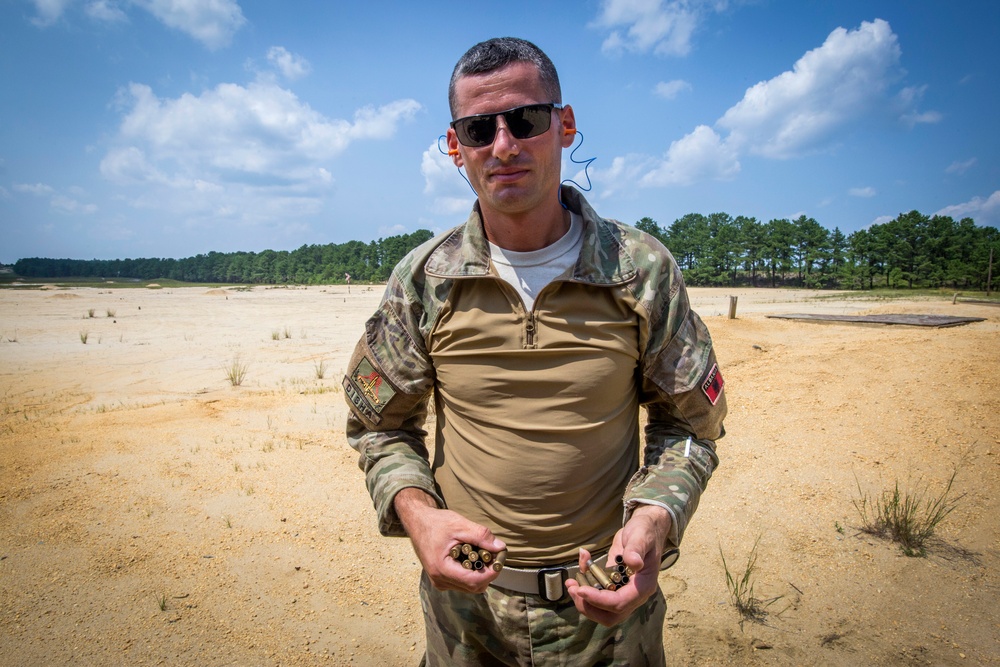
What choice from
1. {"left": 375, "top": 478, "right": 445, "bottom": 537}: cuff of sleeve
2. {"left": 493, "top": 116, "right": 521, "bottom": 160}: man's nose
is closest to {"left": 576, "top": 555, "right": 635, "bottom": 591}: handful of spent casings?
{"left": 375, "top": 478, "right": 445, "bottom": 537}: cuff of sleeve

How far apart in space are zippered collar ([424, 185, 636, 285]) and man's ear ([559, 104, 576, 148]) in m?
0.17

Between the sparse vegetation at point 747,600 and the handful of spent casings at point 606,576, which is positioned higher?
the handful of spent casings at point 606,576

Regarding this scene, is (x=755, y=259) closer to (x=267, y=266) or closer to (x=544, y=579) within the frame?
(x=544, y=579)

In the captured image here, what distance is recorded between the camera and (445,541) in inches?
56.3

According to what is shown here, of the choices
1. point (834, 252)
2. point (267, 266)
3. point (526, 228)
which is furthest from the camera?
point (267, 266)

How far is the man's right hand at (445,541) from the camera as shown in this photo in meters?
1.37

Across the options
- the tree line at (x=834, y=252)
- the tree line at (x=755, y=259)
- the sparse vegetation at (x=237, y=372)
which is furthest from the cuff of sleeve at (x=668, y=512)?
the tree line at (x=834, y=252)

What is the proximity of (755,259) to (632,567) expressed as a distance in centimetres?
7559

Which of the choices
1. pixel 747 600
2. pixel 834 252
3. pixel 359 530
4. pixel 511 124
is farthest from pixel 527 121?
pixel 834 252

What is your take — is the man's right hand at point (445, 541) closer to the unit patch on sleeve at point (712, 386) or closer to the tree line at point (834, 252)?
the unit patch on sleeve at point (712, 386)

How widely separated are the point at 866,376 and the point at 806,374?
739mm

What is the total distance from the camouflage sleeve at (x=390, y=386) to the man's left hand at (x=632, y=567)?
0.56 meters

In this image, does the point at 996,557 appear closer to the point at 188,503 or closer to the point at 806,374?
the point at 806,374

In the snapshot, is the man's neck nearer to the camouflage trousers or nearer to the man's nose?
the man's nose
